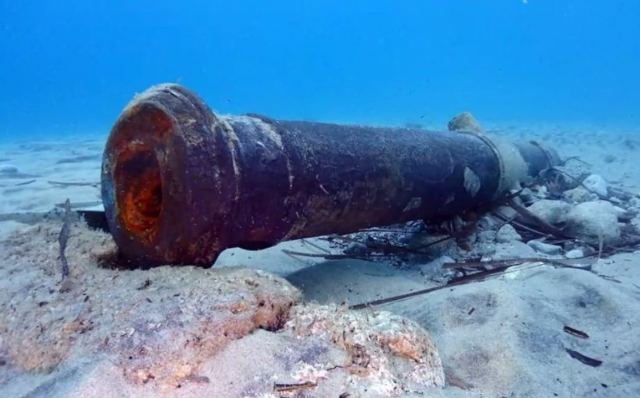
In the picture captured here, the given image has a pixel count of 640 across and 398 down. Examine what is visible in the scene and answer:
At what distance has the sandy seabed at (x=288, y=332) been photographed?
1.53m

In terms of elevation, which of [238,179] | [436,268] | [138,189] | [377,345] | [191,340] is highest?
[238,179]

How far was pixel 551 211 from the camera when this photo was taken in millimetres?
4863

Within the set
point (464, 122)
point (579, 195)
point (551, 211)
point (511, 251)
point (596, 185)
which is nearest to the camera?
point (511, 251)

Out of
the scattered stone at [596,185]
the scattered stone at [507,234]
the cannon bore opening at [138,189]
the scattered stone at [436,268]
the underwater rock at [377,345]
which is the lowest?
the scattered stone at [436,268]

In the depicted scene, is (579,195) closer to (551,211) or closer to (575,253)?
(551,211)

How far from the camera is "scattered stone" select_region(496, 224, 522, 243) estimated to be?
14.7 feet

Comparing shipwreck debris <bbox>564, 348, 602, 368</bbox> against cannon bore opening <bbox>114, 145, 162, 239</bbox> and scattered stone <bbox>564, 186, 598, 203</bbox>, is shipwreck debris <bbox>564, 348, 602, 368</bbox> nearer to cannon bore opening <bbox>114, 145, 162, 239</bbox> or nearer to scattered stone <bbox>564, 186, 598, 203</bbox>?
cannon bore opening <bbox>114, 145, 162, 239</bbox>

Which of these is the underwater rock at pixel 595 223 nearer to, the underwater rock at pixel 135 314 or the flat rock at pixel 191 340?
the flat rock at pixel 191 340

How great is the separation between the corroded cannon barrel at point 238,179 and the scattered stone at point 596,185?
4.12 m

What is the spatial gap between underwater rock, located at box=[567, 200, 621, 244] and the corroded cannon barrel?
6.22 ft

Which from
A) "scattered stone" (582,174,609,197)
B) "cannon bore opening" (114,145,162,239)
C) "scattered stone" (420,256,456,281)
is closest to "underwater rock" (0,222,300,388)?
"cannon bore opening" (114,145,162,239)

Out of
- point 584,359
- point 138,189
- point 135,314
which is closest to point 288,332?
point 135,314

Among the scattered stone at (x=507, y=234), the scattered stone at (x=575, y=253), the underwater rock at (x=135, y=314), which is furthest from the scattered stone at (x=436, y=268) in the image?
the underwater rock at (x=135, y=314)

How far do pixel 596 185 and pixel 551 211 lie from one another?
7.40ft
